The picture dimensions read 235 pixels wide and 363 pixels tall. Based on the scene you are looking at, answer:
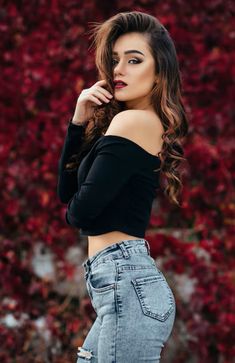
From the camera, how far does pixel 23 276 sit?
4.81m

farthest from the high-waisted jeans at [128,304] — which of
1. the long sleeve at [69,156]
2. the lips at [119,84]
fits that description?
the lips at [119,84]

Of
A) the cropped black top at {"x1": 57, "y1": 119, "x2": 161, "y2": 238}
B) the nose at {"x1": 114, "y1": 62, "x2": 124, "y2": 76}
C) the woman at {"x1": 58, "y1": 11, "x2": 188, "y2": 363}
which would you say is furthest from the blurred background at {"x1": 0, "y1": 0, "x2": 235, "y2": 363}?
the cropped black top at {"x1": 57, "y1": 119, "x2": 161, "y2": 238}

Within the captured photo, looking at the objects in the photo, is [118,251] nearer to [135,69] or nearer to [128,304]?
[128,304]

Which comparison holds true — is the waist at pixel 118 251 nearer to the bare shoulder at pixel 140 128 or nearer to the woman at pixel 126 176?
the woman at pixel 126 176

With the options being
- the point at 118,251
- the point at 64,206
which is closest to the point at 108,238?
the point at 118,251

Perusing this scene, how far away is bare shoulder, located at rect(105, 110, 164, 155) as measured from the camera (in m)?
2.55

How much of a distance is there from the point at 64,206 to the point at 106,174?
2.30 m

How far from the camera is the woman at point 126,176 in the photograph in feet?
8.10

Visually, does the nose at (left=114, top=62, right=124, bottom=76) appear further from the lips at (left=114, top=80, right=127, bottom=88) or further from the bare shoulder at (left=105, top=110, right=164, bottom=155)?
the bare shoulder at (left=105, top=110, right=164, bottom=155)

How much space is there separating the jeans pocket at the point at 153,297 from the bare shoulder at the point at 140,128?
44 centimetres

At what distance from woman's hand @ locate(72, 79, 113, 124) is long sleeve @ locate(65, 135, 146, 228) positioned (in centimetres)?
25

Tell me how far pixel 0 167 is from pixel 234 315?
170cm

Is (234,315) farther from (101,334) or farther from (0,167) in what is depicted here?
(101,334)

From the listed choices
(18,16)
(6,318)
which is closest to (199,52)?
(18,16)
